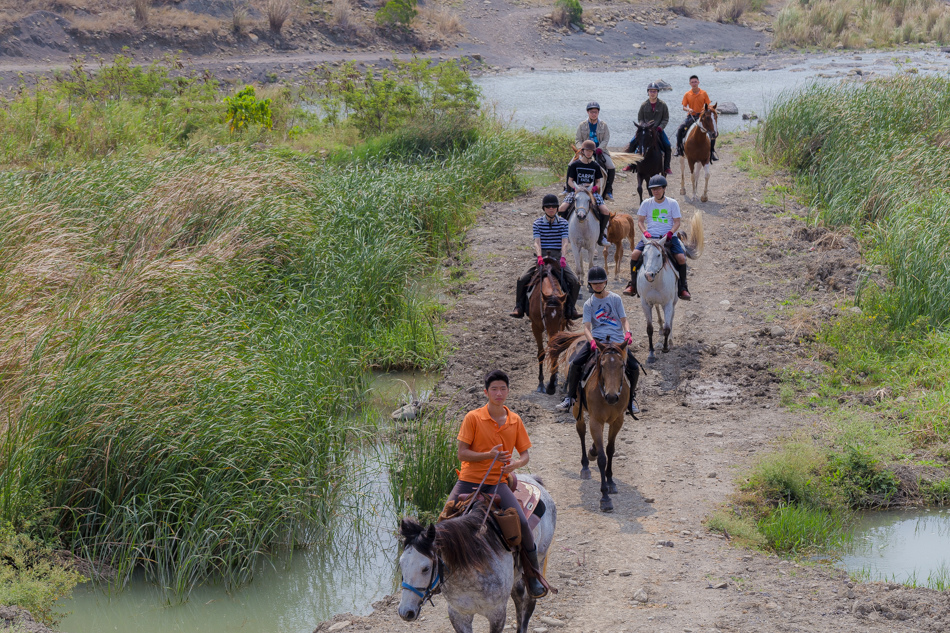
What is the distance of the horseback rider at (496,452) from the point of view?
596cm

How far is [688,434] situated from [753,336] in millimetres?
3142

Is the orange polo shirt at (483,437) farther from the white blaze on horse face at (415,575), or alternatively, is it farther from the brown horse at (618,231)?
the brown horse at (618,231)

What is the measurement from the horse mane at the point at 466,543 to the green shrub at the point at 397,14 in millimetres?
36540

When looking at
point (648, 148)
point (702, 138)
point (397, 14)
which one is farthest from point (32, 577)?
point (397, 14)

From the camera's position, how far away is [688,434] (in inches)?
Answer: 406

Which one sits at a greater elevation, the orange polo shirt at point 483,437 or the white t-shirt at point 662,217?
the white t-shirt at point 662,217

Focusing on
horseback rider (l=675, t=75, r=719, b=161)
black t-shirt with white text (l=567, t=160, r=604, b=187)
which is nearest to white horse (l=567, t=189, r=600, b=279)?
black t-shirt with white text (l=567, t=160, r=604, b=187)

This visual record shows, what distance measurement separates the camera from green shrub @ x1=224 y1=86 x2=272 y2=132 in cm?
2181

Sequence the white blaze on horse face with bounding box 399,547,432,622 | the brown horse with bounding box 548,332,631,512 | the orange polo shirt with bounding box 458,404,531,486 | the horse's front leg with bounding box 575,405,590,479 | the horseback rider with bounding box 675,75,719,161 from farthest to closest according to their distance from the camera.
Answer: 1. the horseback rider with bounding box 675,75,719,161
2. the horse's front leg with bounding box 575,405,590,479
3. the brown horse with bounding box 548,332,631,512
4. the orange polo shirt with bounding box 458,404,531,486
5. the white blaze on horse face with bounding box 399,547,432,622

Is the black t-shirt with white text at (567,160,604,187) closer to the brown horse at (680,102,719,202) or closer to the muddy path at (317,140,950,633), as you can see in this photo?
the muddy path at (317,140,950,633)

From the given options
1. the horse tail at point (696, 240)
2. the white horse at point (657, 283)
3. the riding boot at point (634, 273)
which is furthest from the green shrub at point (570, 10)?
the riding boot at point (634, 273)

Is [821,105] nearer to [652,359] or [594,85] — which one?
→ [652,359]

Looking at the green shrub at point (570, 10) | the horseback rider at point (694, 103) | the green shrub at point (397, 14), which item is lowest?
the horseback rider at point (694, 103)

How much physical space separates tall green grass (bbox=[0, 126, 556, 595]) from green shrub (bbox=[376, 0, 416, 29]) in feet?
80.5
